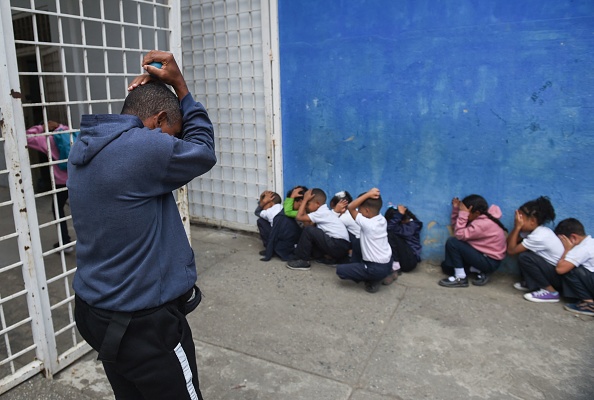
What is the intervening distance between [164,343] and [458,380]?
1948 mm

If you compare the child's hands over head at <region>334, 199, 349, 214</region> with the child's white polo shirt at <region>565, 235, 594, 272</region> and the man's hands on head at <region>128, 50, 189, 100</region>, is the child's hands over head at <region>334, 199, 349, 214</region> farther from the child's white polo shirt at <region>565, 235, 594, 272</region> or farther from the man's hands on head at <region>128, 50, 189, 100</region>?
the man's hands on head at <region>128, 50, 189, 100</region>

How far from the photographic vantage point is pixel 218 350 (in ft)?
10.7

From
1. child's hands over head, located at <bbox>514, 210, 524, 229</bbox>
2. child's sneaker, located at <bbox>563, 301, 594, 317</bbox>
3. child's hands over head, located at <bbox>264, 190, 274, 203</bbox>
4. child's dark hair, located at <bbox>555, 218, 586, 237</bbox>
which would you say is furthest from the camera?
child's hands over head, located at <bbox>264, 190, 274, 203</bbox>

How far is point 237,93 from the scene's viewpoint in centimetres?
538

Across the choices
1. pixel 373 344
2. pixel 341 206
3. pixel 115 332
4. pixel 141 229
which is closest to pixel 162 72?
pixel 141 229

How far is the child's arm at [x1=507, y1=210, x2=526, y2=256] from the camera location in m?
3.96

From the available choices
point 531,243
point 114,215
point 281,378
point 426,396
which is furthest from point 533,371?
point 114,215

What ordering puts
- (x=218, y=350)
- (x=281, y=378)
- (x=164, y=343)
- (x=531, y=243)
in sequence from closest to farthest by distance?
(x=164, y=343)
(x=281, y=378)
(x=218, y=350)
(x=531, y=243)

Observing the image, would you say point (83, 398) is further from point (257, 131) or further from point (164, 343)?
point (257, 131)

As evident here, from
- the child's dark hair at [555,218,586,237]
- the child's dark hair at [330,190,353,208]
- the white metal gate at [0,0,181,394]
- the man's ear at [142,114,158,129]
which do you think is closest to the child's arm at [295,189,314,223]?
the child's dark hair at [330,190,353,208]

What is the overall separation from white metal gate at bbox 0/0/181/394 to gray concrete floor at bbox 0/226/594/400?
12.1 inches

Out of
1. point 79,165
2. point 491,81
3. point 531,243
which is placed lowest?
point 531,243

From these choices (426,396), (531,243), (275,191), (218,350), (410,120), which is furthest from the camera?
(275,191)

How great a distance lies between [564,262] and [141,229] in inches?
133
